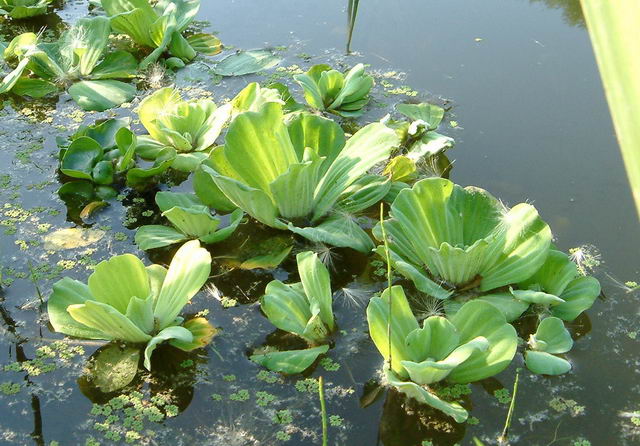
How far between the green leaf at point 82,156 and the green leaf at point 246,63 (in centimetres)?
84

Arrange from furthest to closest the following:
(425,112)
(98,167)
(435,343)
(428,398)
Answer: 1. (425,112)
2. (98,167)
3. (435,343)
4. (428,398)

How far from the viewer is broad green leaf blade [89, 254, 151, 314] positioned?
1.92 metres

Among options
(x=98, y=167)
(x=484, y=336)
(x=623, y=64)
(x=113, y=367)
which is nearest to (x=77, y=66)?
(x=98, y=167)

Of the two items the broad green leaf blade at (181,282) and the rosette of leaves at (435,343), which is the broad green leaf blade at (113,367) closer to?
the broad green leaf blade at (181,282)

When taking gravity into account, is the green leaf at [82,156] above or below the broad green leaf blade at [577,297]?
below

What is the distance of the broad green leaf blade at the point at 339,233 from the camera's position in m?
2.17

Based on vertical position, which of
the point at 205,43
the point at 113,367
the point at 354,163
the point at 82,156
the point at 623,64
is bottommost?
the point at 113,367

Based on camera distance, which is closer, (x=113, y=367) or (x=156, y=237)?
(x=113, y=367)

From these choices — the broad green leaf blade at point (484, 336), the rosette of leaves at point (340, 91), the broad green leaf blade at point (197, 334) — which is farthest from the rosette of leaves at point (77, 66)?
the broad green leaf blade at point (484, 336)

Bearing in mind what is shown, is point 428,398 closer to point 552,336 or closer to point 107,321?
point 552,336

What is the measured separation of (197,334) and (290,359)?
0.30m

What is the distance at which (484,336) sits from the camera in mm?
1797

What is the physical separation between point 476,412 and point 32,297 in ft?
4.34

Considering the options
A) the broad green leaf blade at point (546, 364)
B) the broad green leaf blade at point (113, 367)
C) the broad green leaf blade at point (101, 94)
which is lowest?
the broad green leaf blade at point (113, 367)
